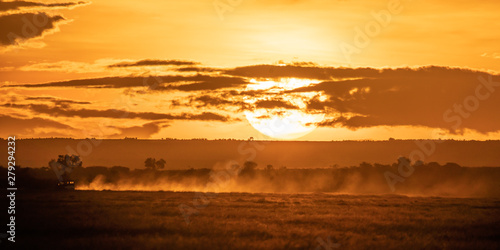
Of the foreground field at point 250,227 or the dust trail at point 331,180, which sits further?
the dust trail at point 331,180

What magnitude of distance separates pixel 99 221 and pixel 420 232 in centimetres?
1720

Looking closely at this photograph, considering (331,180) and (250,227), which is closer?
(250,227)

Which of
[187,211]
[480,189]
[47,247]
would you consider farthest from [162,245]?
[480,189]

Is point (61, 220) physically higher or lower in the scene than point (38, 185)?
lower

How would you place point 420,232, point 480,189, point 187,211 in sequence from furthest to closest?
point 480,189
point 187,211
point 420,232

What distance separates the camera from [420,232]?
111 ft

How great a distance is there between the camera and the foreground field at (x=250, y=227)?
2883cm

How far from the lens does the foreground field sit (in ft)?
94.6

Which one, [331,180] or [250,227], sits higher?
[331,180]

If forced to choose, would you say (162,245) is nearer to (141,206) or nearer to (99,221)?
(99,221)

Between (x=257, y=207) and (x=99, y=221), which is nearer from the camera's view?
(x=99, y=221)

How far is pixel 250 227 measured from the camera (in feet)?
115

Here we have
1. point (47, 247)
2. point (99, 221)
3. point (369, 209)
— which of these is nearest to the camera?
point (47, 247)

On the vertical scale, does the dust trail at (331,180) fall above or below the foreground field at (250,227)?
above
